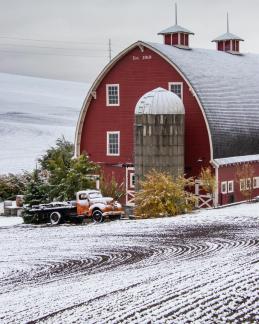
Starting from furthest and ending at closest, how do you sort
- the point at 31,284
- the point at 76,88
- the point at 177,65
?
the point at 76,88
the point at 177,65
the point at 31,284

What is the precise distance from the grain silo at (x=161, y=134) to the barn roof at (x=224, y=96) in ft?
6.02

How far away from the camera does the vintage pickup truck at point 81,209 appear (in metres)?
34.6

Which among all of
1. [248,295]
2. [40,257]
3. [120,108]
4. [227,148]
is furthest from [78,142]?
[248,295]

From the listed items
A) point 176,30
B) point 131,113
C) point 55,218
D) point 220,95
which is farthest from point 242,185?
point 55,218

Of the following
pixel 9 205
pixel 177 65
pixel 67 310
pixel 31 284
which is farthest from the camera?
pixel 9 205

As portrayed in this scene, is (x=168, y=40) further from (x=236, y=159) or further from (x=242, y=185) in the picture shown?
(x=242, y=185)

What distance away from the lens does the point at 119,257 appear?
2172 centimetres

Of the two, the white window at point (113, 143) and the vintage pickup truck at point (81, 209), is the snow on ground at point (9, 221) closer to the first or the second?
the vintage pickup truck at point (81, 209)

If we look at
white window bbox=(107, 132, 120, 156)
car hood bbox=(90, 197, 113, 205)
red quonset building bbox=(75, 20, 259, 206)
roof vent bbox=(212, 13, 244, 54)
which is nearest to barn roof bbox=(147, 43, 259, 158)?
red quonset building bbox=(75, 20, 259, 206)

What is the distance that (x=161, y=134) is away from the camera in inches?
1529

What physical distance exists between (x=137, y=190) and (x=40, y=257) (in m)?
16.9

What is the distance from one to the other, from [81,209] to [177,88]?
35.5 ft

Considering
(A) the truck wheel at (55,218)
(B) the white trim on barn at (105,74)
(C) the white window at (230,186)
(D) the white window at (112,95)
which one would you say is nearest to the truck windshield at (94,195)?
(A) the truck wheel at (55,218)

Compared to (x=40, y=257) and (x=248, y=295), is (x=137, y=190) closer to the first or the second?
(x=40, y=257)
